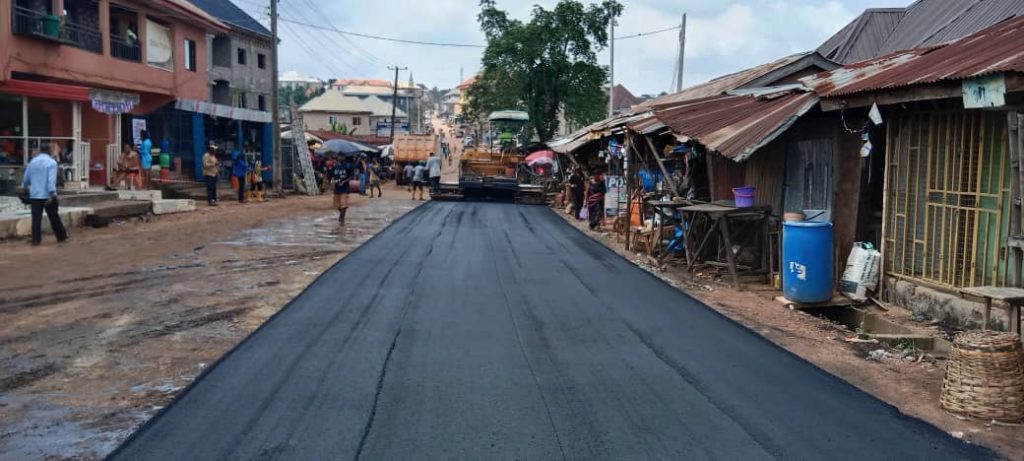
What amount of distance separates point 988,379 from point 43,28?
20.8 metres

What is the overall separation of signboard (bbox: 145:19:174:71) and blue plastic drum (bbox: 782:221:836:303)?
2153 cm

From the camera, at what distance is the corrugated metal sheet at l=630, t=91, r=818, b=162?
1072 cm

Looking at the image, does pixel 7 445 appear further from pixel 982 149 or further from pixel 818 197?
pixel 818 197

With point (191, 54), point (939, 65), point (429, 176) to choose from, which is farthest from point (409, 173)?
point (939, 65)

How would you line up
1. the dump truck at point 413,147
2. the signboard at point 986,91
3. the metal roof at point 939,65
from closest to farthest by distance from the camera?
the signboard at point 986,91 < the metal roof at point 939,65 < the dump truck at point 413,147

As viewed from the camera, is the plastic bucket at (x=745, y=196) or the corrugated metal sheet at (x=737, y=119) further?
the plastic bucket at (x=745, y=196)

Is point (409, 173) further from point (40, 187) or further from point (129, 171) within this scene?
point (40, 187)

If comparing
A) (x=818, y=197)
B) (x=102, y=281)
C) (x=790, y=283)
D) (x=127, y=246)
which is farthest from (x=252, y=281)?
(x=818, y=197)

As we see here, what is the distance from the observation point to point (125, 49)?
2448cm

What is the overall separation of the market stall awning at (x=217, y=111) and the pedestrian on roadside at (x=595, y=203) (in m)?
14.5

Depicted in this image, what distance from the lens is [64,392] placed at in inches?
234

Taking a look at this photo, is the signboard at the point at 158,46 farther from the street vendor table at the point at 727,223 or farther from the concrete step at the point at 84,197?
the street vendor table at the point at 727,223

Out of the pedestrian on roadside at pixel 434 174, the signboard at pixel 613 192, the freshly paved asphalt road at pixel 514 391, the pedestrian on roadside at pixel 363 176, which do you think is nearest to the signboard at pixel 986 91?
the freshly paved asphalt road at pixel 514 391

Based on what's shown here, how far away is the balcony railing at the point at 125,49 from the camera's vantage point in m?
24.0
